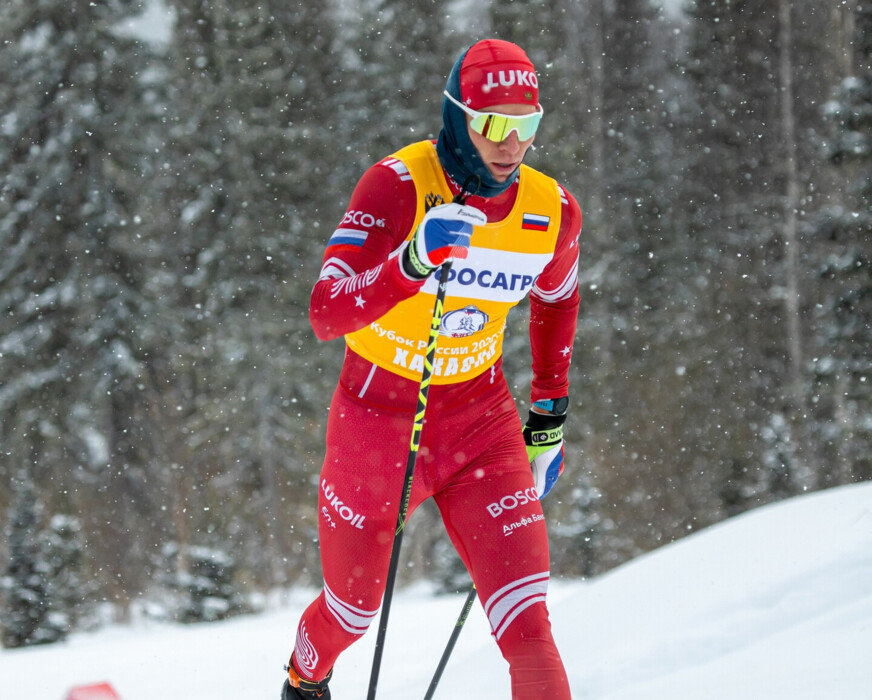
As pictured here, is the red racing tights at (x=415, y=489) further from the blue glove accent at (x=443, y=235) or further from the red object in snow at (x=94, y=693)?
the red object in snow at (x=94, y=693)

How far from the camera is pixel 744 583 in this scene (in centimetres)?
480

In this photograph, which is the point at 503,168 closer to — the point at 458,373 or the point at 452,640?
the point at 458,373

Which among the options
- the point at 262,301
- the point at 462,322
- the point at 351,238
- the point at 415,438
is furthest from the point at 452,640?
the point at 262,301

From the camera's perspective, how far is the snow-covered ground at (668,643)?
12.1 ft

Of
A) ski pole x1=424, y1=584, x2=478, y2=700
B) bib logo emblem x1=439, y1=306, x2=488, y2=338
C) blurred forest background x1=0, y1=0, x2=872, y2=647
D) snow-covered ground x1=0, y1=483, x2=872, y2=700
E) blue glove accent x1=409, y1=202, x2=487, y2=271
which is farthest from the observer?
blurred forest background x1=0, y1=0, x2=872, y2=647

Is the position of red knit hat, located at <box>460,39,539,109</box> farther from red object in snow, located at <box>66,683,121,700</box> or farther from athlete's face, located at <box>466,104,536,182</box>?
red object in snow, located at <box>66,683,121,700</box>

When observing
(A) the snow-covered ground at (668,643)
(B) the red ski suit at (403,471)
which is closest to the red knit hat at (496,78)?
(B) the red ski suit at (403,471)

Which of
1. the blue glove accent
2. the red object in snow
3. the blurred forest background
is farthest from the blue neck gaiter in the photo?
the blurred forest background

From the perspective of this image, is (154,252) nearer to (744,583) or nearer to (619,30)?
(619,30)

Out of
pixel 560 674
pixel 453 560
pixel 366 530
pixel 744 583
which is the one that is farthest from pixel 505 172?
pixel 453 560

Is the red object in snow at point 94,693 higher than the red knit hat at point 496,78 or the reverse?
the reverse

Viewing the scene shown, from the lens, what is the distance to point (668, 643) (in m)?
4.39

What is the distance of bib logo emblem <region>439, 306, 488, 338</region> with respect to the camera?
116 inches

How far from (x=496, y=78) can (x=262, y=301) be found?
16.0m
